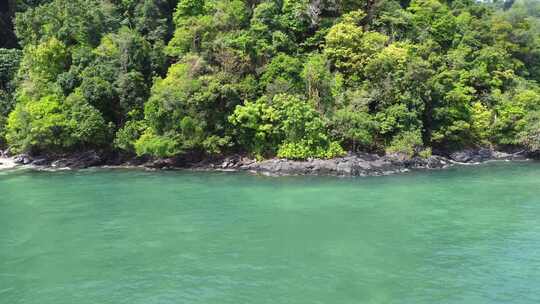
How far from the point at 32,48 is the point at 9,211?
25.0 meters

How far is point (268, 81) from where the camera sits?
42438 mm

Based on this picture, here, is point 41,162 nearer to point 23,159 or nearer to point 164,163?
point 23,159

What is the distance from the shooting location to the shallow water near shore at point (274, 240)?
18.3 metres

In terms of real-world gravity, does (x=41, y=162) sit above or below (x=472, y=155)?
above

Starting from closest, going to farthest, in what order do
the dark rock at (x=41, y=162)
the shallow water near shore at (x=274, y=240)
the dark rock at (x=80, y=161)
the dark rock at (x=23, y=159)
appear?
the shallow water near shore at (x=274, y=240) → the dark rock at (x=80, y=161) → the dark rock at (x=41, y=162) → the dark rock at (x=23, y=159)

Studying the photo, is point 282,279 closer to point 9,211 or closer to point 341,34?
point 9,211

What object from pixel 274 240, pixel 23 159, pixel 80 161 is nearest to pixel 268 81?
pixel 80 161

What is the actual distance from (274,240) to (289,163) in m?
16.2

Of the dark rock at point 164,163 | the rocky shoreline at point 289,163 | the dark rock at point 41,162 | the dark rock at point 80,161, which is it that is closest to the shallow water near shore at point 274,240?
the rocky shoreline at point 289,163

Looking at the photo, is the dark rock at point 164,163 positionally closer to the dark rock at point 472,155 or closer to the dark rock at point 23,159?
the dark rock at point 23,159

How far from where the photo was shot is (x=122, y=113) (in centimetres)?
4653

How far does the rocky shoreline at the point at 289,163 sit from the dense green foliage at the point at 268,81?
99cm

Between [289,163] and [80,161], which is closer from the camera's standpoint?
[289,163]

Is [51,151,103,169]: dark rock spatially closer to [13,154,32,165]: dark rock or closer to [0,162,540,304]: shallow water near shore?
[13,154,32,165]: dark rock
